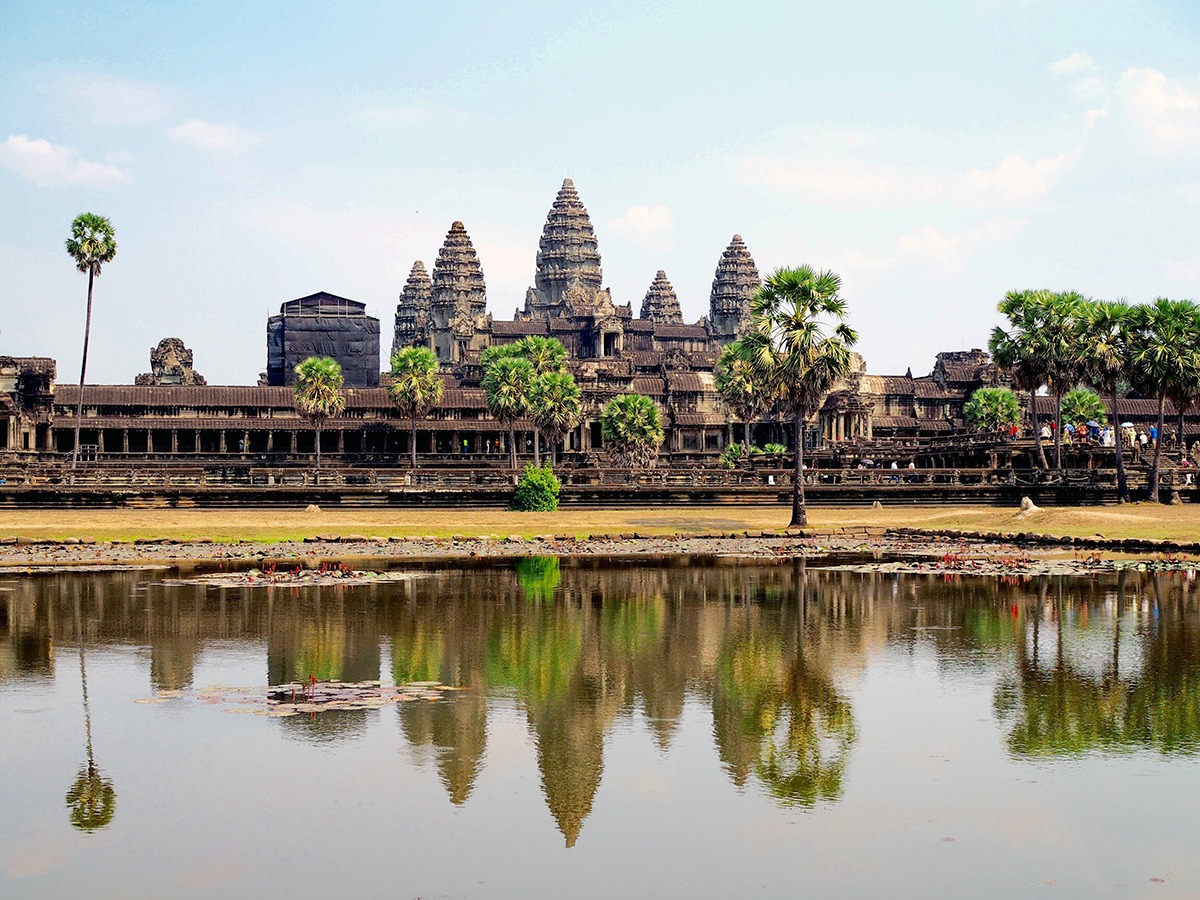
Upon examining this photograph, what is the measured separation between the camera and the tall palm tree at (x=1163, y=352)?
223 feet

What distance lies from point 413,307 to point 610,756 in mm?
177607

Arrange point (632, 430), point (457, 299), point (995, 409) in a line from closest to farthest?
point (632, 430) < point (995, 409) < point (457, 299)

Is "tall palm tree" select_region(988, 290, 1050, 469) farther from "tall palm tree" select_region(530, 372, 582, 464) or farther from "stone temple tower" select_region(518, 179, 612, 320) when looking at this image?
"stone temple tower" select_region(518, 179, 612, 320)

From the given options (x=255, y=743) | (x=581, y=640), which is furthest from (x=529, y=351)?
(x=255, y=743)

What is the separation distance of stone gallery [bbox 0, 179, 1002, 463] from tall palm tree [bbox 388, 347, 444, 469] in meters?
5.88

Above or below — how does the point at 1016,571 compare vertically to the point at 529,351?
below

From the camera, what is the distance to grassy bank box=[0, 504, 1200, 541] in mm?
51469

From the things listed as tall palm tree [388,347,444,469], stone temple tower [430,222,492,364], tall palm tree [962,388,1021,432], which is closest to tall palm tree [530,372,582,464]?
tall palm tree [388,347,444,469]

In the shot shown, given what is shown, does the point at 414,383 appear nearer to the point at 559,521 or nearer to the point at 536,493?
the point at 536,493

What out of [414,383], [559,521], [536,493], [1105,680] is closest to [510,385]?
[414,383]

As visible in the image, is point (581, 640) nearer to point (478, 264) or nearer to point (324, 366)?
point (324, 366)

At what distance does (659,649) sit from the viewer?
77.3ft

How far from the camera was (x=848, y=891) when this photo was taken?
11.6 m

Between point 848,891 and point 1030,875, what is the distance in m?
1.53
